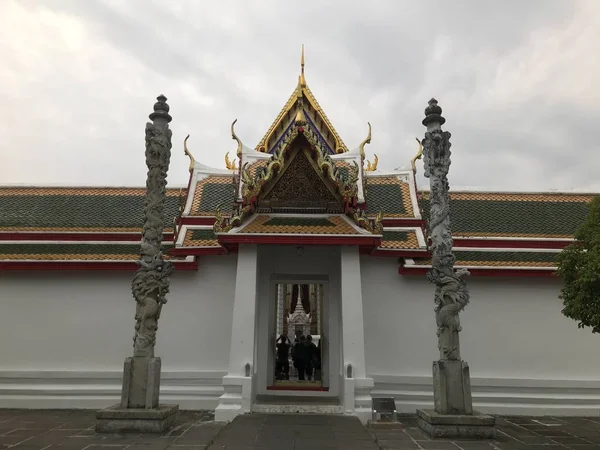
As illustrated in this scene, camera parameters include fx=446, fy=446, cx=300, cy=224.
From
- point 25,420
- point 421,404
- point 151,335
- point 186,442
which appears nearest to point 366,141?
point 421,404

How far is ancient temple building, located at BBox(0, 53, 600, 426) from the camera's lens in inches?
328

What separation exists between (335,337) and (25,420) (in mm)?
5493

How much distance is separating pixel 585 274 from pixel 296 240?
172 inches

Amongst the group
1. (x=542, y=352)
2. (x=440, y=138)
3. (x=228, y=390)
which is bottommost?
(x=228, y=390)

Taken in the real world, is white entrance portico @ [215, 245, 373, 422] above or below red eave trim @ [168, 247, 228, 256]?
below

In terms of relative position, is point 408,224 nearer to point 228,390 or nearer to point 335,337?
point 335,337

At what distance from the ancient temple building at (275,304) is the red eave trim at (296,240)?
19 millimetres

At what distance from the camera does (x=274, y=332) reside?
30.7ft

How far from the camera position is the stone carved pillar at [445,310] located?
19.8ft

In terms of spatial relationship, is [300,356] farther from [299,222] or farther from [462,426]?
[462,426]

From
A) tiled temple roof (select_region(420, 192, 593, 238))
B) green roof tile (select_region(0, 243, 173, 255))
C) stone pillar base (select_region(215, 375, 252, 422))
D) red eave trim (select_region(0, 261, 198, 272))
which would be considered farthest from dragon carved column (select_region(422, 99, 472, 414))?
green roof tile (select_region(0, 243, 173, 255))

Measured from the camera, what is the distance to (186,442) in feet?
18.7

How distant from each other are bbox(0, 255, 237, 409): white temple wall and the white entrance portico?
0.78 metres

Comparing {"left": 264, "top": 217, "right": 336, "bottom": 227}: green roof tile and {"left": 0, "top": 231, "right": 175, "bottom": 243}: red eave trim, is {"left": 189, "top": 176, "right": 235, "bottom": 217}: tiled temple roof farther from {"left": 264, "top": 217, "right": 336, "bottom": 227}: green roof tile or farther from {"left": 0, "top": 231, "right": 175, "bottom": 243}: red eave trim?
A: {"left": 264, "top": 217, "right": 336, "bottom": 227}: green roof tile
